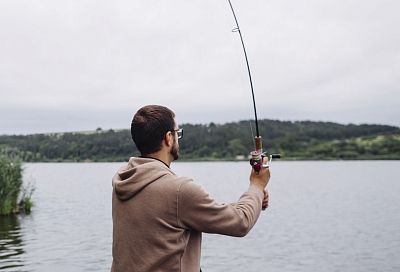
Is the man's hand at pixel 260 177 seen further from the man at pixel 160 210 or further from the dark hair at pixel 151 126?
the dark hair at pixel 151 126

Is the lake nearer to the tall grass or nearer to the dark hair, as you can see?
the tall grass

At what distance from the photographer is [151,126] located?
2.54 m

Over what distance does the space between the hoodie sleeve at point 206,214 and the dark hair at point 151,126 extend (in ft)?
0.88

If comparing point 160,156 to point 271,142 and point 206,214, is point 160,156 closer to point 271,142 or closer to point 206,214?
point 206,214

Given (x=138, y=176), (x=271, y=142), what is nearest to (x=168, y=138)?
(x=138, y=176)

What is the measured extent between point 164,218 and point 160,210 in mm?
38

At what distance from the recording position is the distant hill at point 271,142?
71.2 meters

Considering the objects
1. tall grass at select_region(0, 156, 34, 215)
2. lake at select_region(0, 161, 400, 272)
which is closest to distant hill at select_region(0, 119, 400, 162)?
lake at select_region(0, 161, 400, 272)

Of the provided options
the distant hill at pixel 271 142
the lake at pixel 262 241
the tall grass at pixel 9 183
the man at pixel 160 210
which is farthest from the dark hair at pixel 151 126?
the distant hill at pixel 271 142

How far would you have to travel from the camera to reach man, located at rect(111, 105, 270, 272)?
95.4 inches

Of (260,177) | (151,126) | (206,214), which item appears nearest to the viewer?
(206,214)

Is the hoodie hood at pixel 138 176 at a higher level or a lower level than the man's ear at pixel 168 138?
lower

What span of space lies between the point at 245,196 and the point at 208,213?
0.88 feet

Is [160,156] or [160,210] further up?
[160,156]
